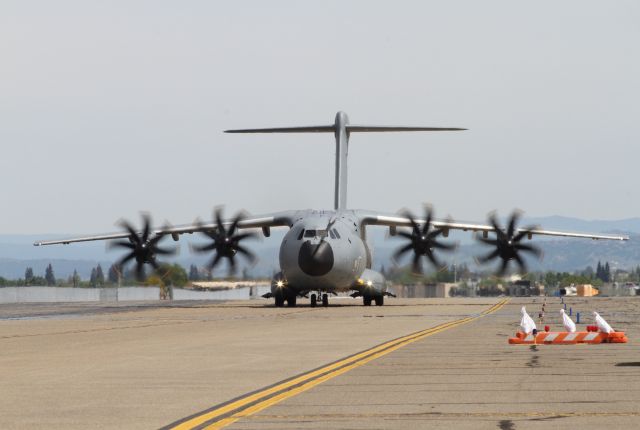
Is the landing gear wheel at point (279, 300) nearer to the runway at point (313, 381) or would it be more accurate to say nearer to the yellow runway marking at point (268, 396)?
the runway at point (313, 381)

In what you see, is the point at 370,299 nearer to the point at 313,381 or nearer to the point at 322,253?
the point at 322,253

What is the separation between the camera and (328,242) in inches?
2158

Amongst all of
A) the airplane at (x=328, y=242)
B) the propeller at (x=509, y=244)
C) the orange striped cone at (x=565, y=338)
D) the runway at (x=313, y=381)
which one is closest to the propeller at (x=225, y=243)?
the airplane at (x=328, y=242)

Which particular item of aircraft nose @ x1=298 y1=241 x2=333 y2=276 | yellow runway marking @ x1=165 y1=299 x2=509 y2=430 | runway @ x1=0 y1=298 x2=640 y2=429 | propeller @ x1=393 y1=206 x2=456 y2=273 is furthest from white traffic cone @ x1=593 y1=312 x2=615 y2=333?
propeller @ x1=393 y1=206 x2=456 y2=273

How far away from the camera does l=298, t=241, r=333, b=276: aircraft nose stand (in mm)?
54188

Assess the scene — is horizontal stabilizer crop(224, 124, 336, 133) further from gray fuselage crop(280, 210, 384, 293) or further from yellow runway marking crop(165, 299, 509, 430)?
yellow runway marking crop(165, 299, 509, 430)

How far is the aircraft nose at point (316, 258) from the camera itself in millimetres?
54188

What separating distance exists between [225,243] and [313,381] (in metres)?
43.5

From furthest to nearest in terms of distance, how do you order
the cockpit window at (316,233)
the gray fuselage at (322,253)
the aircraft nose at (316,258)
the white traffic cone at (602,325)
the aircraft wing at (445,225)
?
the aircraft wing at (445,225)
the cockpit window at (316,233)
the gray fuselage at (322,253)
the aircraft nose at (316,258)
the white traffic cone at (602,325)

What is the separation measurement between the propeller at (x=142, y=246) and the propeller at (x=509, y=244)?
54.4 ft

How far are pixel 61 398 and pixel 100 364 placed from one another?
555 cm

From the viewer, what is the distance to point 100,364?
20.3m

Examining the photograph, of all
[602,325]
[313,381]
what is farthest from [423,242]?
[313,381]

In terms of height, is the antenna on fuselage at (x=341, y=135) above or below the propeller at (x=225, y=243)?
above
